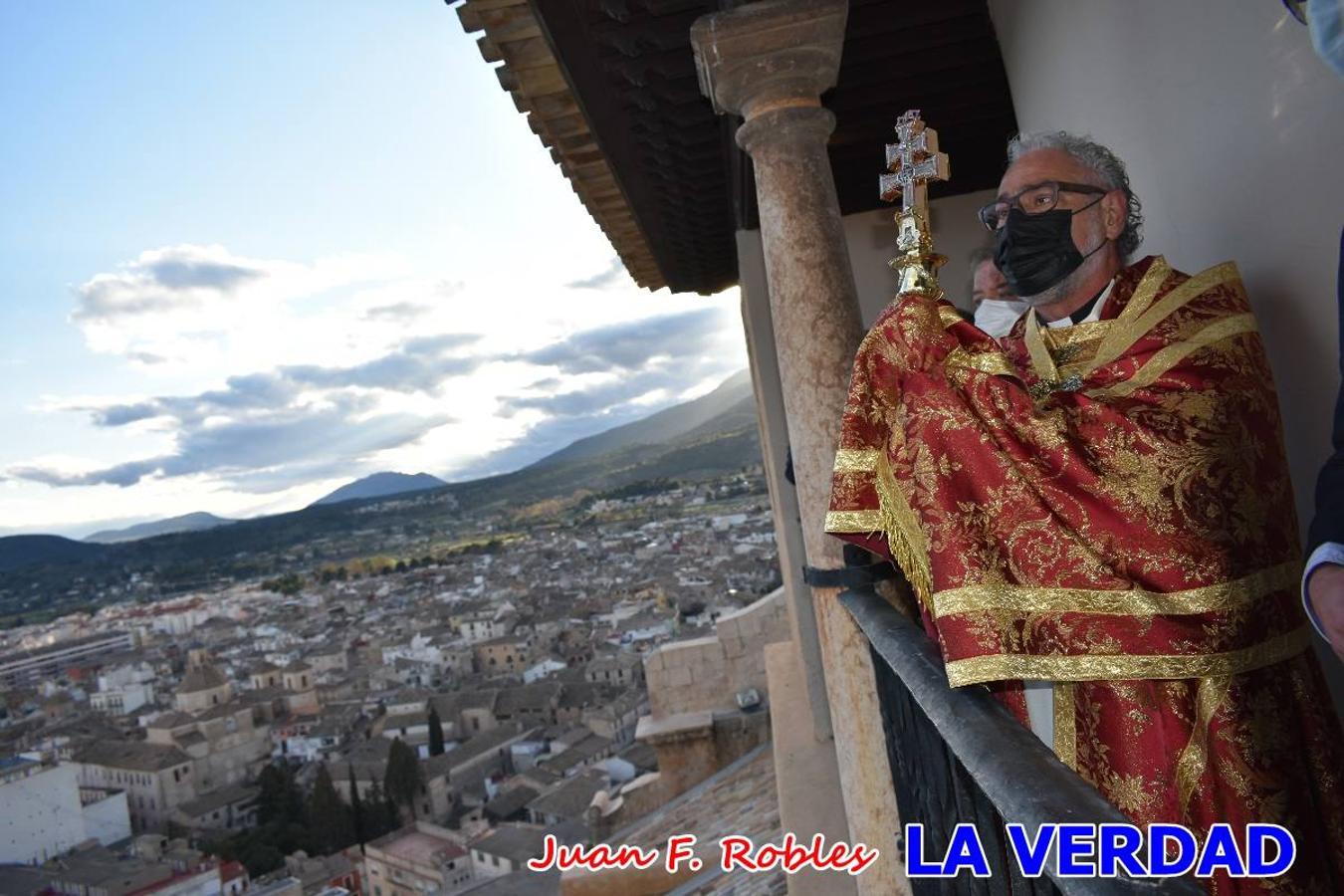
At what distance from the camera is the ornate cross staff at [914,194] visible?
5.93 feet

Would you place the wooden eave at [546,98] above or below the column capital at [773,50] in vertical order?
above

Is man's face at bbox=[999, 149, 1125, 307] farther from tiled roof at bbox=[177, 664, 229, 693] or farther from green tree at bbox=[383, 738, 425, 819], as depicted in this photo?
tiled roof at bbox=[177, 664, 229, 693]

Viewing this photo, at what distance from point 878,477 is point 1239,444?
638 millimetres

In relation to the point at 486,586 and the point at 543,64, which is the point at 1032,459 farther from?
the point at 486,586

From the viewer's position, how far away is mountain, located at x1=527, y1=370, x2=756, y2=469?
2798 inches

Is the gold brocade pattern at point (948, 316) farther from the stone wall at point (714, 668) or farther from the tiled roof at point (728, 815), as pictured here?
the stone wall at point (714, 668)

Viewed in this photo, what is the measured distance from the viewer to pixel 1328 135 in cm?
162

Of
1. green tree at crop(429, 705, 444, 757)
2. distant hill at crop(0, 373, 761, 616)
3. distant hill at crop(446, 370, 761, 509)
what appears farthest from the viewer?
distant hill at crop(0, 373, 761, 616)

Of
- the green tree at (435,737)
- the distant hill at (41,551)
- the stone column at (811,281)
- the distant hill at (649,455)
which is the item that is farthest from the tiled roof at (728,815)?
the distant hill at (41,551)

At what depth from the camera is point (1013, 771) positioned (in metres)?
0.95

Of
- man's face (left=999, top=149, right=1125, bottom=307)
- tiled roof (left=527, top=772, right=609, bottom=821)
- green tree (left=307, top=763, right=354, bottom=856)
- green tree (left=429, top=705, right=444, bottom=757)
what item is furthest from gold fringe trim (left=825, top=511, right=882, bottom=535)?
green tree (left=429, top=705, right=444, bottom=757)

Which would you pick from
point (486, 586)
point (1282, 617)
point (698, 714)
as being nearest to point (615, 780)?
point (698, 714)

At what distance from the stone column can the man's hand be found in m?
1.46

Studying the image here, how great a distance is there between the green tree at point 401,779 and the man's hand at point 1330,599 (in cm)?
3899
